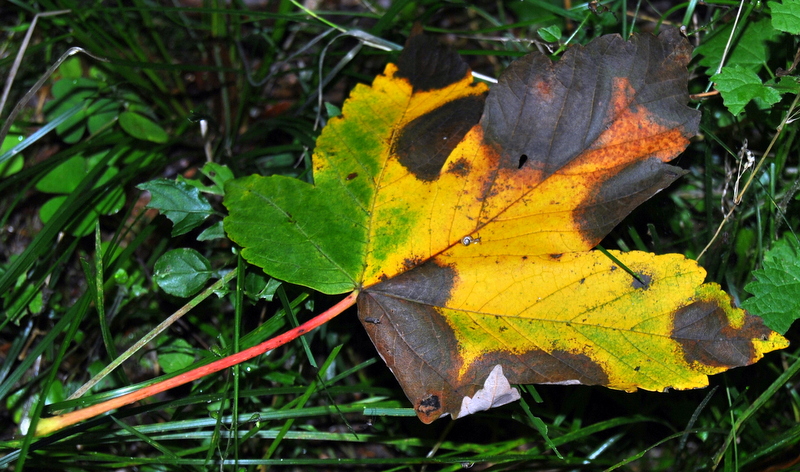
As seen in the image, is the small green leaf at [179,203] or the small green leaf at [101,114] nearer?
the small green leaf at [179,203]

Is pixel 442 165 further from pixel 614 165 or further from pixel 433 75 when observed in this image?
pixel 614 165

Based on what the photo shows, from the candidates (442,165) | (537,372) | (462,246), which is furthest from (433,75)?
(537,372)

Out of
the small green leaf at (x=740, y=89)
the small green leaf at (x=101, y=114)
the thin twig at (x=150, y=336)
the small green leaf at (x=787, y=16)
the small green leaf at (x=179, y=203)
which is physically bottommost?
the thin twig at (x=150, y=336)

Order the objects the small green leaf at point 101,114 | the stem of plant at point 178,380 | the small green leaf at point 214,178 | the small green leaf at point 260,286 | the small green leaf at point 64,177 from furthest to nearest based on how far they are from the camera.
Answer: the small green leaf at point 101,114
the small green leaf at point 64,177
the small green leaf at point 214,178
the small green leaf at point 260,286
the stem of plant at point 178,380

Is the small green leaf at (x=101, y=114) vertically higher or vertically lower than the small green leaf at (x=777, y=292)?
higher

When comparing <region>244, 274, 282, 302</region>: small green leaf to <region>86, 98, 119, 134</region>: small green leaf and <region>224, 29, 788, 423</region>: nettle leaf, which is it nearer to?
<region>224, 29, 788, 423</region>: nettle leaf

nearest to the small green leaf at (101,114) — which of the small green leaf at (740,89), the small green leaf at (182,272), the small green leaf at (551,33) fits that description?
the small green leaf at (182,272)

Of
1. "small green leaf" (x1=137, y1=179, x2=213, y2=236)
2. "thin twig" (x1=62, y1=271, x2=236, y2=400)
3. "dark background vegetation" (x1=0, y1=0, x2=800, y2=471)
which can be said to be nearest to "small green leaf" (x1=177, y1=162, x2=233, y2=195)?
"small green leaf" (x1=137, y1=179, x2=213, y2=236)

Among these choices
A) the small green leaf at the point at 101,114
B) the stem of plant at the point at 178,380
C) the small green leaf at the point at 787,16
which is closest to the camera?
the stem of plant at the point at 178,380

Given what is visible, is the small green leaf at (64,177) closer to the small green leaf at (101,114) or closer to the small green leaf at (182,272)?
the small green leaf at (101,114)
